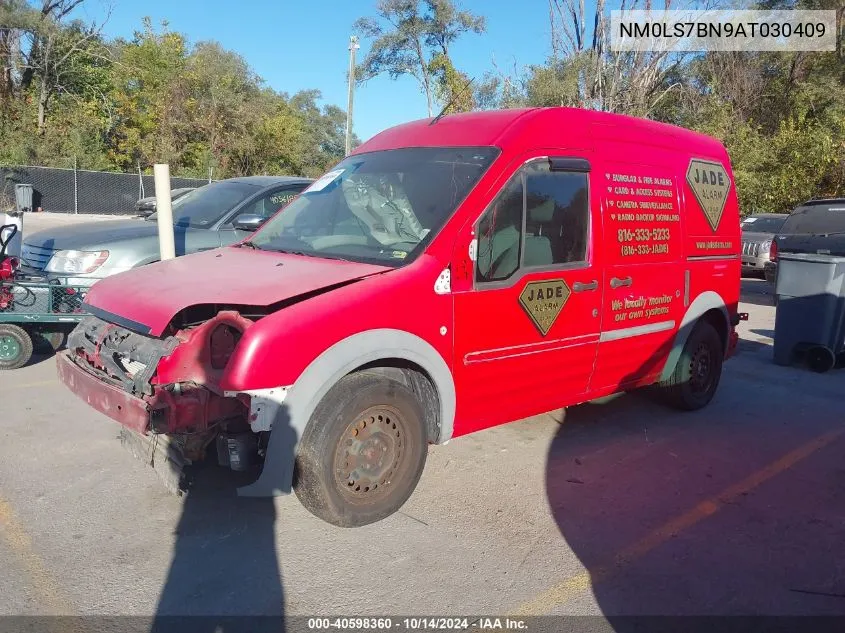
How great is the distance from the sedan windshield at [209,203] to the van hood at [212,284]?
3.31 meters

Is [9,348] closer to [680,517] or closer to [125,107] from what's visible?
[680,517]

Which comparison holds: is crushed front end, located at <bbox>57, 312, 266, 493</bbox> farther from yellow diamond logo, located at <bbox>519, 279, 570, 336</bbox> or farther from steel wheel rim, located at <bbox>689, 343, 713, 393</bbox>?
steel wheel rim, located at <bbox>689, 343, 713, 393</bbox>

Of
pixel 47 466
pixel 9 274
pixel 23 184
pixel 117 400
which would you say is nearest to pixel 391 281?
pixel 117 400

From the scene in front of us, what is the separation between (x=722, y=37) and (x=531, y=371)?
27.6m

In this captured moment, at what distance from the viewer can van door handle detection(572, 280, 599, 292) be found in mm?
4406

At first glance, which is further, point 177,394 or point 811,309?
point 811,309

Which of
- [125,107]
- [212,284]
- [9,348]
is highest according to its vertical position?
[125,107]

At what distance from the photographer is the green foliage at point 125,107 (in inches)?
1206

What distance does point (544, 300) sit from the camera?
13.9 feet

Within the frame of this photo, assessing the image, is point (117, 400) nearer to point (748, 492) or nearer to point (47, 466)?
point (47, 466)

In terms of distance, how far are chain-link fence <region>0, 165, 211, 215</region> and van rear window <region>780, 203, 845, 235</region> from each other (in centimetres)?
2280

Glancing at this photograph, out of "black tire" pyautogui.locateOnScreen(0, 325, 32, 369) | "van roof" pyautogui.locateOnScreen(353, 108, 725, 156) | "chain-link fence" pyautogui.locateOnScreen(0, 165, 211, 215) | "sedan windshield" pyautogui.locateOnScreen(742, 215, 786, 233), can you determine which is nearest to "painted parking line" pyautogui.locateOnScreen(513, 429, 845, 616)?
"van roof" pyautogui.locateOnScreen(353, 108, 725, 156)

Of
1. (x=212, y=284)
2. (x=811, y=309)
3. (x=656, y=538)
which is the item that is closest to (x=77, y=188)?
(x=811, y=309)

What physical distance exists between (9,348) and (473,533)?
493 centimetres
